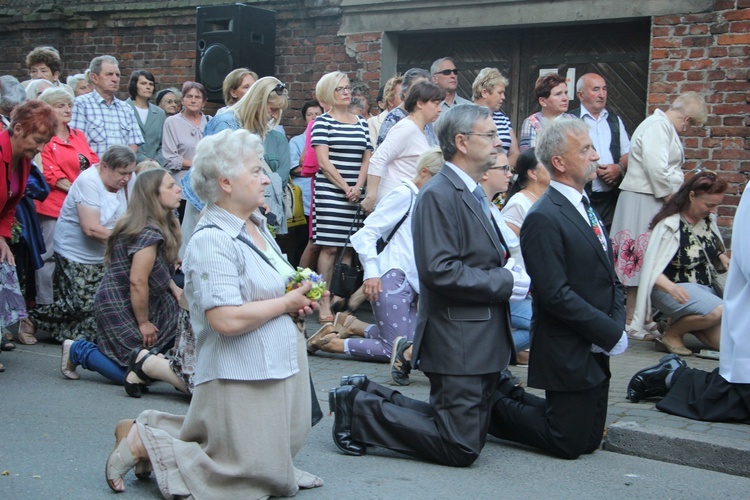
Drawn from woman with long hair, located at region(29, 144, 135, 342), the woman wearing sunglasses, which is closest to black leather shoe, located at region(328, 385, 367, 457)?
the woman wearing sunglasses

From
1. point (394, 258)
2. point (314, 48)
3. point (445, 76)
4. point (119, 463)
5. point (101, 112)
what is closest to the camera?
point (119, 463)

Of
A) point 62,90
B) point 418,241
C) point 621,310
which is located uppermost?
point 62,90

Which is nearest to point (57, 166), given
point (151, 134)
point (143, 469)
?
point (151, 134)

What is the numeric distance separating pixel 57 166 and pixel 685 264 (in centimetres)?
547

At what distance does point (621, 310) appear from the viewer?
206 inches

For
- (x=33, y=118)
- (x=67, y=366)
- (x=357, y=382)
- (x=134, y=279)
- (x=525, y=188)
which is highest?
(x=33, y=118)

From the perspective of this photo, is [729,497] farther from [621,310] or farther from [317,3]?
[317,3]

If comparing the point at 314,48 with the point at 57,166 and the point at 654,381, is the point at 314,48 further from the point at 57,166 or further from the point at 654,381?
the point at 654,381

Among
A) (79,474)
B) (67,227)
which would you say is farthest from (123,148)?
(79,474)

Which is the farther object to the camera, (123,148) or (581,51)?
(581,51)

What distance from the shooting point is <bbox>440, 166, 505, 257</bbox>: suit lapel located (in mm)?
5086

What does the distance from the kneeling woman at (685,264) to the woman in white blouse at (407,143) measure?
6.82 feet

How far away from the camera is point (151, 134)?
11000 mm

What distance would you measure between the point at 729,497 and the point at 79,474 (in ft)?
10.4
